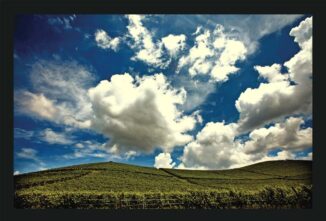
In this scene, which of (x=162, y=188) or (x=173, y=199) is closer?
(x=173, y=199)

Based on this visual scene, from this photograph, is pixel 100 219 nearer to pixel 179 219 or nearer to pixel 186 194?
pixel 179 219

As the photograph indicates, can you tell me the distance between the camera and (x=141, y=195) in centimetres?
2705

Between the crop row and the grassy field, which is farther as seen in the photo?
the grassy field

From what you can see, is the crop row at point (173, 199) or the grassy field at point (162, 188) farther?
the grassy field at point (162, 188)

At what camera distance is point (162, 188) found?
38094 mm

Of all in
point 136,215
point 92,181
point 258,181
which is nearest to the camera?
point 136,215

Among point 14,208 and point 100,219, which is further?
point 14,208

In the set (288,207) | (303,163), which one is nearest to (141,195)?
(288,207)

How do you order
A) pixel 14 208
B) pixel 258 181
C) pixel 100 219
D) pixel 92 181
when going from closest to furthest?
pixel 100 219, pixel 14 208, pixel 92 181, pixel 258 181

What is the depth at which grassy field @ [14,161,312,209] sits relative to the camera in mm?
27016

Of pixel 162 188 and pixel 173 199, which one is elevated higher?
pixel 162 188

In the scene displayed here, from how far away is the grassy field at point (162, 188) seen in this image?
27.0 m

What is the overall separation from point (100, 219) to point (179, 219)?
15.3 ft

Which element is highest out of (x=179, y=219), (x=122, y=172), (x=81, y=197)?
(x=122, y=172)
